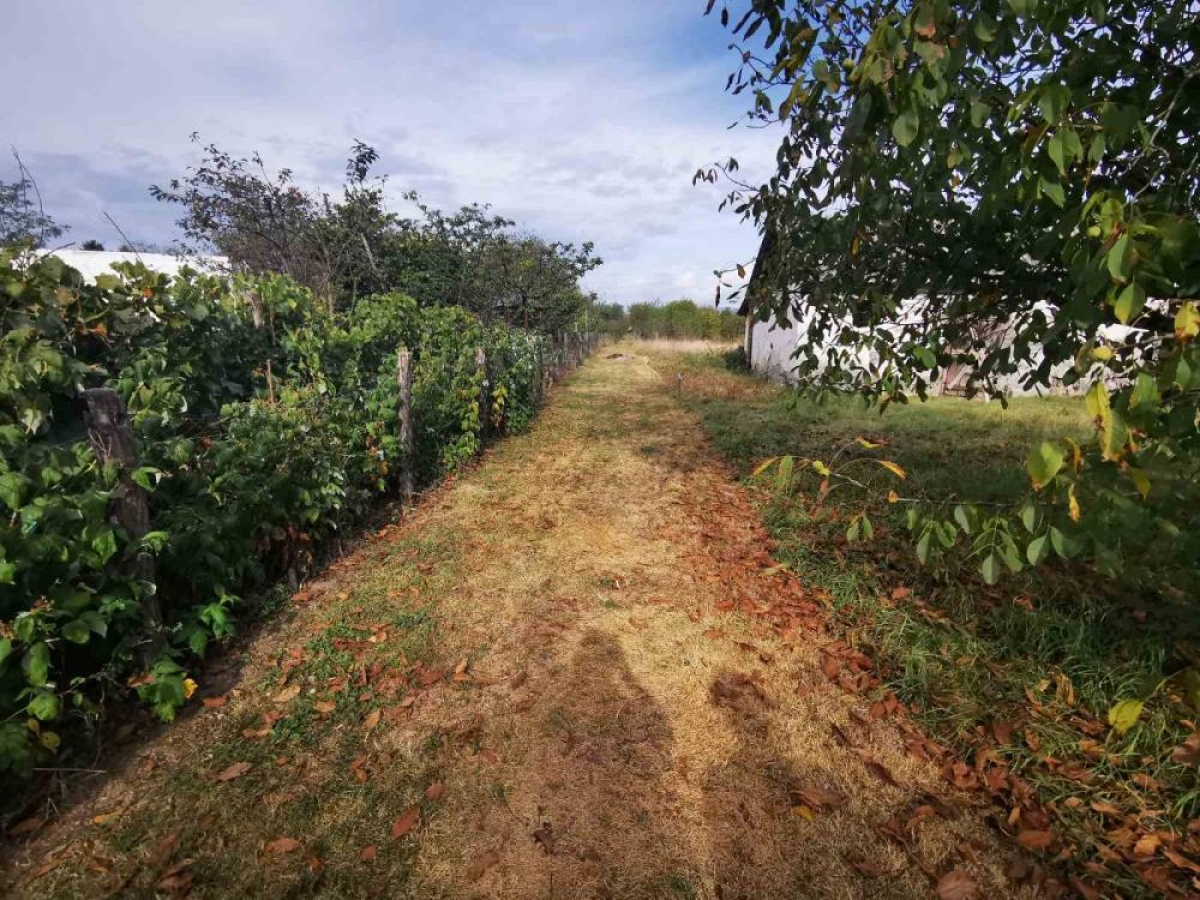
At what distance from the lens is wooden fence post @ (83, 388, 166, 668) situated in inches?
102

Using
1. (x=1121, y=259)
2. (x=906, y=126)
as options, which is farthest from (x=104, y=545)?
(x=1121, y=259)

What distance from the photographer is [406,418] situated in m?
5.80

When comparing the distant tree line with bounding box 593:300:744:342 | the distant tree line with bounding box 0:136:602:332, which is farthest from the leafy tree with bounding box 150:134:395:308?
the distant tree line with bounding box 593:300:744:342

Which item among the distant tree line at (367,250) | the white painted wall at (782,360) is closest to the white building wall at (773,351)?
the white painted wall at (782,360)

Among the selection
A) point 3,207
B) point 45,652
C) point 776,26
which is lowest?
point 45,652

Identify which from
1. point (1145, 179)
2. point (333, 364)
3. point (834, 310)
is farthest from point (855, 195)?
point (333, 364)

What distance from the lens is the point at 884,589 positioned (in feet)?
13.4

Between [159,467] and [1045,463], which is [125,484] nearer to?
[159,467]

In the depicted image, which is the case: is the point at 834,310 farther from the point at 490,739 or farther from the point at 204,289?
the point at 204,289

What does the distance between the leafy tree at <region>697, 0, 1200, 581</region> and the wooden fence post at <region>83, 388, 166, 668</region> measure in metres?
3.29

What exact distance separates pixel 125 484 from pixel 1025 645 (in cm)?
492

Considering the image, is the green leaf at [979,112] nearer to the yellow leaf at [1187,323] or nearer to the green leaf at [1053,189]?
the green leaf at [1053,189]

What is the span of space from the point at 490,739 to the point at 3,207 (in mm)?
12788

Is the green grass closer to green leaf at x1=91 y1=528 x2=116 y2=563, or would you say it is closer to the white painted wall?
green leaf at x1=91 y1=528 x2=116 y2=563
